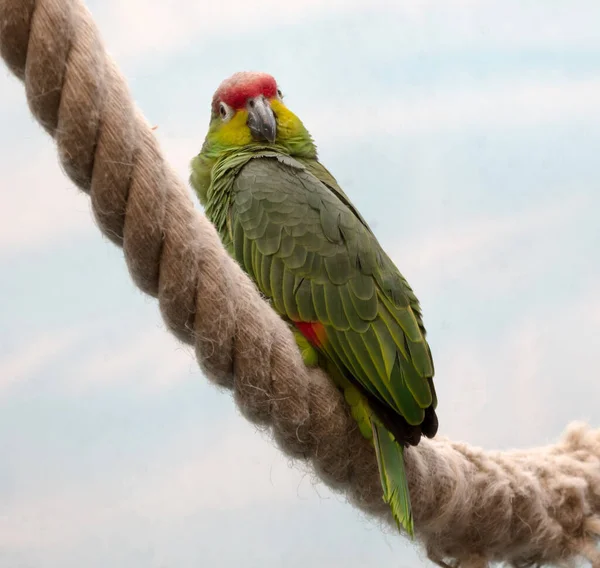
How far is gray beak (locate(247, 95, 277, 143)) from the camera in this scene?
1.46 meters

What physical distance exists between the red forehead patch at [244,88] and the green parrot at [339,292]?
174 millimetres

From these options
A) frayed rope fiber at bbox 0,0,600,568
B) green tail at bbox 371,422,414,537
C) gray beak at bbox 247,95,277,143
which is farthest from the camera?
gray beak at bbox 247,95,277,143

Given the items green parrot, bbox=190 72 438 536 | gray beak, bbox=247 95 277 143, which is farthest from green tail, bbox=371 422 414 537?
gray beak, bbox=247 95 277 143

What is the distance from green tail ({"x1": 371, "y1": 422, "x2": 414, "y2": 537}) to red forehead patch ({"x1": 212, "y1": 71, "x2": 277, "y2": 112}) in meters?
0.65

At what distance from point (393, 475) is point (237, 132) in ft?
2.25

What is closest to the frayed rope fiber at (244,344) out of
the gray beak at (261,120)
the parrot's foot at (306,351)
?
the parrot's foot at (306,351)

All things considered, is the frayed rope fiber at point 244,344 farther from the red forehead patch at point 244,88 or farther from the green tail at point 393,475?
the red forehead patch at point 244,88

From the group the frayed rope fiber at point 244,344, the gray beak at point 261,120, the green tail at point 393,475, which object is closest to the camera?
the frayed rope fiber at point 244,344

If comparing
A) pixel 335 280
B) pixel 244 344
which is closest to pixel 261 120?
pixel 335 280

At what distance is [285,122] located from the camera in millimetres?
1499

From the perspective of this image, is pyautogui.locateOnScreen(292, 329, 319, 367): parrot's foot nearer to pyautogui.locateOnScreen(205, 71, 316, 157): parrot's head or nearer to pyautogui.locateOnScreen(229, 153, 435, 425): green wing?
pyautogui.locateOnScreen(229, 153, 435, 425): green wing

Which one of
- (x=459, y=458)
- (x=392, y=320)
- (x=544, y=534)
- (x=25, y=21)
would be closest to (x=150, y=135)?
(x=25, y=21)

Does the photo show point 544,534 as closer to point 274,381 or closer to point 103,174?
point 274,381

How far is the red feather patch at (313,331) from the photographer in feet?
3.93
